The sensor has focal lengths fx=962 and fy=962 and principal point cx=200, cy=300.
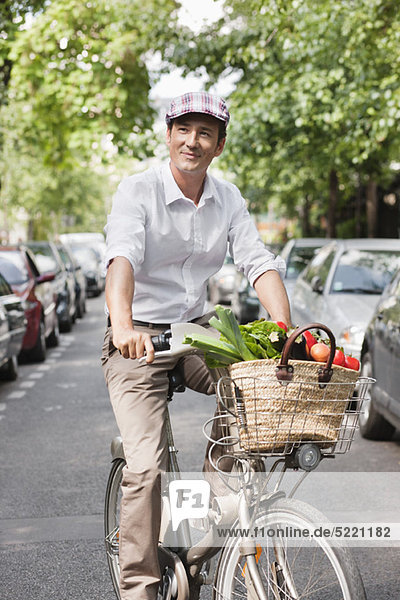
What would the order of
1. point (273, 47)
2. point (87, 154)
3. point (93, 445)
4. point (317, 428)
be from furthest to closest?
point (87, 154), point (273, 47), point (93, 445), point (317, 428)

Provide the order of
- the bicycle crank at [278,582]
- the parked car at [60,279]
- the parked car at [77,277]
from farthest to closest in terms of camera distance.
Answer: the parked car at [77,277] → the parked car at [60,279] → the bicycle crank at [278,582]

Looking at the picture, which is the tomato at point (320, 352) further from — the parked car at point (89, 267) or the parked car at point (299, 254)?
the parked car at point (89, 267)

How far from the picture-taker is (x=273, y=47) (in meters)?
18.6

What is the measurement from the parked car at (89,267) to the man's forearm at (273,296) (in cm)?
2631

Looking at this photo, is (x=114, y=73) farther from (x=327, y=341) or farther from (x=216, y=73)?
(x=327, y=341)

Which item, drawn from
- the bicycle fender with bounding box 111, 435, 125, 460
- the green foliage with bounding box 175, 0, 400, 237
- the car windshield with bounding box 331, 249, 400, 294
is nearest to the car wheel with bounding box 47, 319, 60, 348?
the green foliage with bounding box 175, 0, 400, 237

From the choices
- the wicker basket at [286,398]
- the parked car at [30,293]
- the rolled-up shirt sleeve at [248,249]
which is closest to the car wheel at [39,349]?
the parked car at [30,293]

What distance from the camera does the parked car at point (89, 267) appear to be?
3025cm

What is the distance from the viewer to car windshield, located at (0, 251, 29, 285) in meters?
13.7

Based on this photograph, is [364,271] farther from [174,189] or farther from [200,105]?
[200,105]

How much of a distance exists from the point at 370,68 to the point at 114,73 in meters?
5.96

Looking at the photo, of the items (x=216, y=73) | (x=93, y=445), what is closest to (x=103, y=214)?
(x=216, y=73)

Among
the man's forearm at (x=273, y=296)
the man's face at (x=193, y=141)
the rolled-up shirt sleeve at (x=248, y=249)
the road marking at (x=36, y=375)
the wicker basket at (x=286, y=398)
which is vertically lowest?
the road marking at (x=36, y=375)

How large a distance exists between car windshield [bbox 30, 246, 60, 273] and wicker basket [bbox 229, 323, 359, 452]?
15557 mm
